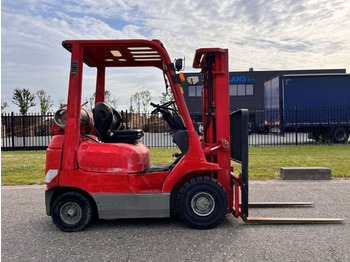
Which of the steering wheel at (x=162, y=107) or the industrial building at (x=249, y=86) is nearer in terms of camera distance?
the steering wheel at (x=162, y=107)

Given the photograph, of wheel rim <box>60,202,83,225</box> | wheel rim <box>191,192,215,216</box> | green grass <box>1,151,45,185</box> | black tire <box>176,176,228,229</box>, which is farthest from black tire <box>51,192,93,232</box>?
green grass <box>1,151,45,185</box>

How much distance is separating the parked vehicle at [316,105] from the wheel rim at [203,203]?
52.9 ft

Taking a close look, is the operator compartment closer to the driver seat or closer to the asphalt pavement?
the driver seat

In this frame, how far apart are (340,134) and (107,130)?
18.2 m

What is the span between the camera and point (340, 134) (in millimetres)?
19938

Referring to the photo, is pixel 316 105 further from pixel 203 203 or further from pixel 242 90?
pixel 242 90

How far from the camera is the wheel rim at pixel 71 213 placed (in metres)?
4.81

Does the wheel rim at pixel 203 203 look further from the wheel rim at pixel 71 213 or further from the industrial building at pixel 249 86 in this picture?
the industrial building at pixel 249 86

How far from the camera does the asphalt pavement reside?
3924mm

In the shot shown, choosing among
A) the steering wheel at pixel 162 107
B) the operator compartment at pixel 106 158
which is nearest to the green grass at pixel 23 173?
the operator compartment at pixel 106 158

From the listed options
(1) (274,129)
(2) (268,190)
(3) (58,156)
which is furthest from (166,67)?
(1) (274,129)

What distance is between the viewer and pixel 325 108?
65.3 ft

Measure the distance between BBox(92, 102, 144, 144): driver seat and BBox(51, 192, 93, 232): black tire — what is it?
3.18 ft

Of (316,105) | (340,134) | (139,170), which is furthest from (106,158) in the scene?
(340,134)
